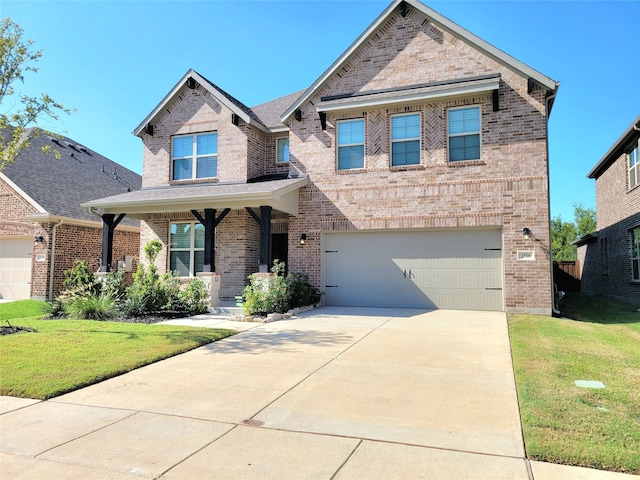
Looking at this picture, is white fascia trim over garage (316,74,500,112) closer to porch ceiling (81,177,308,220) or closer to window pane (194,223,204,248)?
porch ceiling (81,177,308,220)

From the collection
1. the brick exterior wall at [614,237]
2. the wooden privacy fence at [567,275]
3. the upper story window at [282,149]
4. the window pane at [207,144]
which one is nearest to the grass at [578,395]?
the brick exterior wall at [614,237]

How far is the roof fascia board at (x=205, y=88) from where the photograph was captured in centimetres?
1481

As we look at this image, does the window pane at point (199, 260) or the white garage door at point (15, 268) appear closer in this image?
the window pane at point (199, 260)

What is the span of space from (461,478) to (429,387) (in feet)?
7.22

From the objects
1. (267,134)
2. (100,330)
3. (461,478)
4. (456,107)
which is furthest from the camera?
(267,134)

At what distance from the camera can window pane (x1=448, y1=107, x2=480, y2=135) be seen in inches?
487

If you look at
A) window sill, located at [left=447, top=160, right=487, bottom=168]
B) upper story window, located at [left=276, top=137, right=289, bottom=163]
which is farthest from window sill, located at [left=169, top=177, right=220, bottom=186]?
window sill, located at [left=447, top=160, right=487, bottom=168]

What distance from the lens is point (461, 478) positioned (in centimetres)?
315

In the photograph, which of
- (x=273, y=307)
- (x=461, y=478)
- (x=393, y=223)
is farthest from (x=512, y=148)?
(x=461, y=478)

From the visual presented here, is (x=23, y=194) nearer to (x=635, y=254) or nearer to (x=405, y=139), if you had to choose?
(x=405, y=139)

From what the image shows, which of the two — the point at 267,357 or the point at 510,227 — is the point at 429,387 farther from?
the point at 510,227

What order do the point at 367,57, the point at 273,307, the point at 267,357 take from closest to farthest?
the point at 267,357, the point at 273,307, the point at 367,57

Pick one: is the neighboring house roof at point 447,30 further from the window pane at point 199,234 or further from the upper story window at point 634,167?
the upper story window at point 634,167

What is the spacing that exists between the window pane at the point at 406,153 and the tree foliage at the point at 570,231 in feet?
114
